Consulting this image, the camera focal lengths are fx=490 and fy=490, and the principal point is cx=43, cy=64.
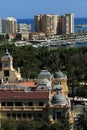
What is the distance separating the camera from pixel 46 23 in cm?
10925

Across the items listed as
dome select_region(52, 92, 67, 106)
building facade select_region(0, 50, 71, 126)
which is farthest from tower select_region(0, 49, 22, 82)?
dome select_region(52, 92, 67, 106)

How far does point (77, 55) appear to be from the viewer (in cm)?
4994

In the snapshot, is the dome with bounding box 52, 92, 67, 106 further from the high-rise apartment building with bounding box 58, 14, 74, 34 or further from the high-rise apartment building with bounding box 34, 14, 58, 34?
the high-rise apartment building with bounding box 58, 14, 74, 34

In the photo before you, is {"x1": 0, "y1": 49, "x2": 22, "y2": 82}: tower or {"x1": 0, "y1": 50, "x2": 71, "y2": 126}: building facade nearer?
{"x1": 0, "y1": 50, "x2": 71, "y2": 126}: building facade

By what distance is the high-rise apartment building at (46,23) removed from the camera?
10738 centimetres

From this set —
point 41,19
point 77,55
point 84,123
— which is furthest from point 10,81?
point 41,19

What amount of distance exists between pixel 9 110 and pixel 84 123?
3.64 metres

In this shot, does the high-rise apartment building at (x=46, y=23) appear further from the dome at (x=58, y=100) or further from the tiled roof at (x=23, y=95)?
the dome at (x=58, y=100)

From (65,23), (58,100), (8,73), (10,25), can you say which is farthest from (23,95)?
(10,25)

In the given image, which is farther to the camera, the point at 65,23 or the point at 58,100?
the point at 65,23

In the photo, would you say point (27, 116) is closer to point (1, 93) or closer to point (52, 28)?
point (1, 93)

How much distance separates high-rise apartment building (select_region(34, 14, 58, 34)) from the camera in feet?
352

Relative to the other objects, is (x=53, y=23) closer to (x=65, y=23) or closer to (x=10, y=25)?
(x=65, y=23)

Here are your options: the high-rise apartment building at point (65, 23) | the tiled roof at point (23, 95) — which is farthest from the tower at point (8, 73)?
the high-rise apartment building at point (65, 23)
